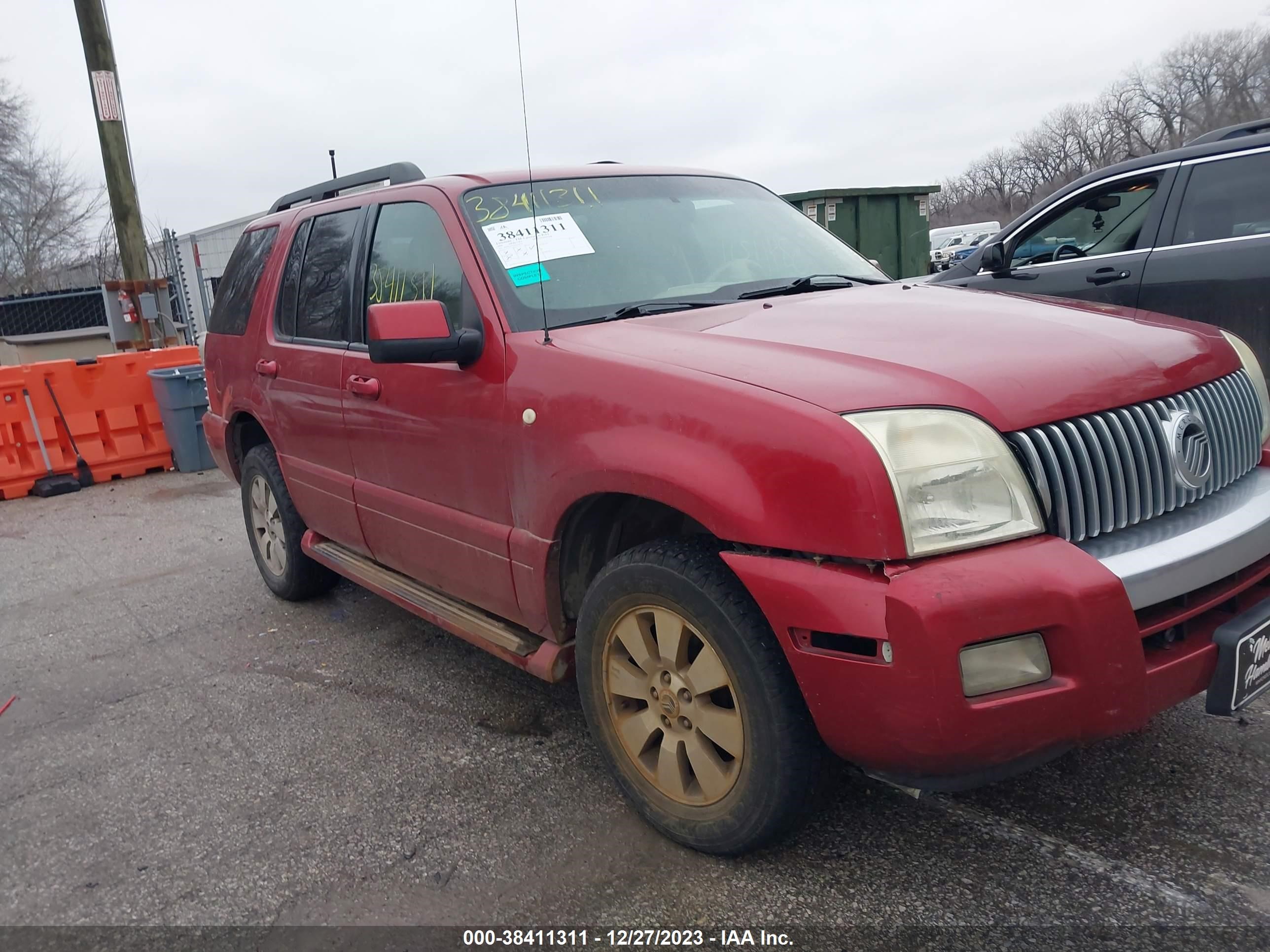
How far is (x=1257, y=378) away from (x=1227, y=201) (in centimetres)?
286

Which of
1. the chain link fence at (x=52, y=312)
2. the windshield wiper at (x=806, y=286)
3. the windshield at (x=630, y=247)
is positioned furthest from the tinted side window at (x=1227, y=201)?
the chain link fence at (x=52, y=312)

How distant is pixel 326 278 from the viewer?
4035 mm

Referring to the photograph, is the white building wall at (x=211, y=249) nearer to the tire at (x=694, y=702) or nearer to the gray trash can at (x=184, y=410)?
the gray trash can at (x=184, y=410)

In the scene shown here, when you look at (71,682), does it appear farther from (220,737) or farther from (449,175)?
(449,175)

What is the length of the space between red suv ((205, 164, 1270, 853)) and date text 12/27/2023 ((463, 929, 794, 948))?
22 centimetres

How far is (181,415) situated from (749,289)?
709 centimetres

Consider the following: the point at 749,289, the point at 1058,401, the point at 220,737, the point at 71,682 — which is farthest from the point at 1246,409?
the point at 71,682

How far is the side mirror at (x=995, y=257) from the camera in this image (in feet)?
18.1

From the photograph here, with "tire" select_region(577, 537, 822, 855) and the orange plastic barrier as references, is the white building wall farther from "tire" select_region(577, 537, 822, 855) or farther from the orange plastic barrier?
"tire" select_region(577, 537, 822, 855)

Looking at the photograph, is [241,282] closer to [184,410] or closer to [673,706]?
[673,706]

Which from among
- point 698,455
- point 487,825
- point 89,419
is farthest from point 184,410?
point 698,455

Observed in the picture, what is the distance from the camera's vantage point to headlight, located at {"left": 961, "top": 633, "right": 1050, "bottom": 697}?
1990mm

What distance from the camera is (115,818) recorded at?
9.84 ft

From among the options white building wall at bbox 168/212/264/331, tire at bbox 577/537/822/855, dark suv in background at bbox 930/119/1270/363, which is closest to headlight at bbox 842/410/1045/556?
tire at bbox 577/537/822/855
